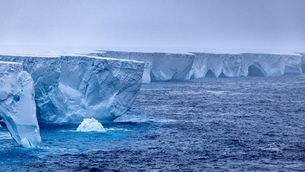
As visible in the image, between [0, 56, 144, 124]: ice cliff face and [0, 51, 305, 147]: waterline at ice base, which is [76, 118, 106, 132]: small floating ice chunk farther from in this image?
[0, 56, 144, 124]: ice cliff face

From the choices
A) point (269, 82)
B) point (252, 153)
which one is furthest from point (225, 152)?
point (269, 82)

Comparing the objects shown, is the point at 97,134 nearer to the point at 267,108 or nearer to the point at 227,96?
the point at 267,108

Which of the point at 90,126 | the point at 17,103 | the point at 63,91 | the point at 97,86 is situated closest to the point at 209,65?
the point at 97,86

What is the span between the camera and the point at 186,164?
8.33 m

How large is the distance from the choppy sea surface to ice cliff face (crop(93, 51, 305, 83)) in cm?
659

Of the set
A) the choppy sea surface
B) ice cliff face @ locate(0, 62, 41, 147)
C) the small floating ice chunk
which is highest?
ice cliff face @ locate(0, 62, 41, 147)

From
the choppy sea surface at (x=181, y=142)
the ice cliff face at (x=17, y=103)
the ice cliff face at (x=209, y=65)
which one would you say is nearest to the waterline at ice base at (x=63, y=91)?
the ice cliff face at (x=17, y=103)

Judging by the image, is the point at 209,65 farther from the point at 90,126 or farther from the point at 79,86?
the point at 90,126

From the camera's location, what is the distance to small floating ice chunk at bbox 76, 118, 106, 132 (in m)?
10.8

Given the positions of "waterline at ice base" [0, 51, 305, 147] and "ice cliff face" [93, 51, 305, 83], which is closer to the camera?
"waterline at ice base" [0, 51, 305, 147]

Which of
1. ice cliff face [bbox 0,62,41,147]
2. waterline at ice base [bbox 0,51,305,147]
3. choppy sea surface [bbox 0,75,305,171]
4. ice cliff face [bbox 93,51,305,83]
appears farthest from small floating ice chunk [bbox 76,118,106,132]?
ice cliff face [bbox 93,51,305,83]

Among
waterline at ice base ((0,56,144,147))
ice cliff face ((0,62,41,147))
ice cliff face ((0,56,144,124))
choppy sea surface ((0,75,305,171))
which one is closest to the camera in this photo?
choppy sea surface ((0,75,305,171))

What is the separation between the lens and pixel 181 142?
1009cm

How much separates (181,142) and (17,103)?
Answer: 2667 millimetres
